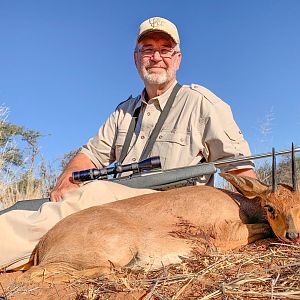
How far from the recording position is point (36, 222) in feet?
14.5

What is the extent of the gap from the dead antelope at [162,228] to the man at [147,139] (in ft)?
1.04

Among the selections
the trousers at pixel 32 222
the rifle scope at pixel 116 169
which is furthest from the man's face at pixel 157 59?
the trousers at pixel 32 222

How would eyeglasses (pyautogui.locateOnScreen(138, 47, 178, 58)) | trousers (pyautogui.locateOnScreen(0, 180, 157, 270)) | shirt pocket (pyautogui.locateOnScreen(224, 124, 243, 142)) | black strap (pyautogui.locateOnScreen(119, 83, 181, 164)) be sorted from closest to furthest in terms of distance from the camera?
trousers (pyautogui.locateOnScreen(0, 180, 157, 270)), shirt pocket (pyautogui.locateOnScreen(224, 124, 243, 142)), black strap (pyautogui.locateOnScreen(119, 83, 181, 164)), eyeglasses (pyautogui.locateOnScreen(138, 47, 178, 58))

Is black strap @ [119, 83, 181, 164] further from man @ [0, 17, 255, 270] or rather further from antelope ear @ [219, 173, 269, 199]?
antelope ear @ [219, 173, 269, 199]

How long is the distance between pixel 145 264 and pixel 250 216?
1.17m

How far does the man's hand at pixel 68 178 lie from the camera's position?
553cm

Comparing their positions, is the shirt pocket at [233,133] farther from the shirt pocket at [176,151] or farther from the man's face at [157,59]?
the man's face at [157,59]

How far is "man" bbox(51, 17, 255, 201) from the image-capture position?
556cm

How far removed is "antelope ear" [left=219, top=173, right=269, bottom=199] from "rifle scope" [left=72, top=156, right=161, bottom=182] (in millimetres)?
955

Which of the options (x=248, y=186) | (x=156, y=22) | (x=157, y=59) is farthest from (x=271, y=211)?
(x=156, y=22)

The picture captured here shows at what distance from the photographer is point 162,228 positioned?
13.9 feet

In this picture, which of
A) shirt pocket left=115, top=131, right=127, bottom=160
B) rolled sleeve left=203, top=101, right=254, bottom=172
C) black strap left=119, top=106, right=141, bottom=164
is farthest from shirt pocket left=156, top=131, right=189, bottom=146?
shirt pocket left=115, top=131, right=127, bottom=160

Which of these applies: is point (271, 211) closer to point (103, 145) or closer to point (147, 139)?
point (147, 139)

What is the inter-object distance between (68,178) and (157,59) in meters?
1.98
